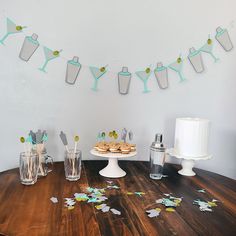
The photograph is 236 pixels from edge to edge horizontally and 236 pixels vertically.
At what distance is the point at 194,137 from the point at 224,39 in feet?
2.51

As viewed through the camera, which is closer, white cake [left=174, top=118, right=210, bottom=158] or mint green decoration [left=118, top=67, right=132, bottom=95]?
white cake [left=174, top=118, right=210, bottom=158]

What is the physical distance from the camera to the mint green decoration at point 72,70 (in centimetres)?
154

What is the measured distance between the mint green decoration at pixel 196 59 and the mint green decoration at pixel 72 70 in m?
0.72

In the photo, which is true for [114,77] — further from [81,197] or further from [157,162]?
[81,197]

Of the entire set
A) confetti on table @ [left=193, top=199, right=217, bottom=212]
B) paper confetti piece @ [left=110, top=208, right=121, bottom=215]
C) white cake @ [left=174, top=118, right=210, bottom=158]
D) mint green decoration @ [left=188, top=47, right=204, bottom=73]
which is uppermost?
mint green decoration @ [left=188, top=47, right=204, bottom=73]

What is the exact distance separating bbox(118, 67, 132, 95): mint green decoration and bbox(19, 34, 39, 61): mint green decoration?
1.71ft

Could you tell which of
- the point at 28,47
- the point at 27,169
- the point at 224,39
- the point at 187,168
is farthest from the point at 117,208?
the point at 224,39

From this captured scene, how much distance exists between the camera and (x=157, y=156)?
134 cm

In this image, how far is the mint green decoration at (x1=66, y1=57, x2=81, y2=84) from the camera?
5.06ft

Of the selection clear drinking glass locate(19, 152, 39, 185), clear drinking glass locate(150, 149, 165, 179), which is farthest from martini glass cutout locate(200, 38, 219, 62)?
clear drinking glass locate(19, 152, 39, 185)

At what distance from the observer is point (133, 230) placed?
2.66 ft

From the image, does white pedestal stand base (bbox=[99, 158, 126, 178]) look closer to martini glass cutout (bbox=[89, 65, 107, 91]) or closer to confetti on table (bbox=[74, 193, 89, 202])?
confetti on table (bbox=[74, 193, 89, 202])

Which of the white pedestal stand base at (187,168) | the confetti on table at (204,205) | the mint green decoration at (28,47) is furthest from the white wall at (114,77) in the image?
the confetti on table at (204,205)

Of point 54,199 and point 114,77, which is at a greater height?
point 114,77
